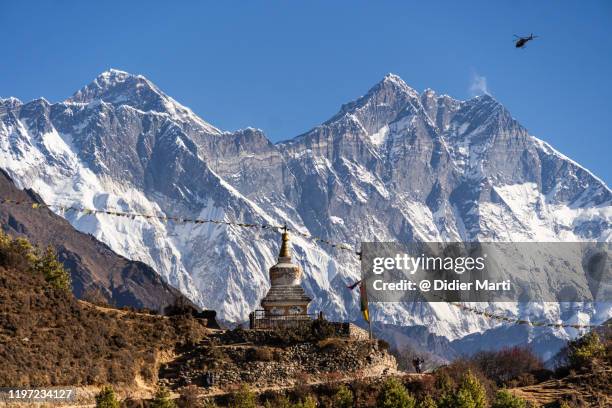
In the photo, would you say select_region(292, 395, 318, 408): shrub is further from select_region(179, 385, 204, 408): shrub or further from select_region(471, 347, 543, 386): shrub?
select_region(471, 347, 543, 386): shrub

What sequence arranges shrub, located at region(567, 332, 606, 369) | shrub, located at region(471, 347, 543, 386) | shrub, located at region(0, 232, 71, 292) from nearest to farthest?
1. shrub, located at region(0, 232, 71, 292)
2. shrub, located at region(567, 332, 606, 369)
3. shrub, located at region(471, 347, 543, 386)

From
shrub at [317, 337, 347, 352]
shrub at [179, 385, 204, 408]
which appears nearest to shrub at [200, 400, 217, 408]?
shrub at [179, 385, 204, 408]

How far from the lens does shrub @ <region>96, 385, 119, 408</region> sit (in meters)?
77.8

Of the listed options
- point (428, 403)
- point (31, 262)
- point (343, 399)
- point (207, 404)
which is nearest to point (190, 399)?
point (207, 404)

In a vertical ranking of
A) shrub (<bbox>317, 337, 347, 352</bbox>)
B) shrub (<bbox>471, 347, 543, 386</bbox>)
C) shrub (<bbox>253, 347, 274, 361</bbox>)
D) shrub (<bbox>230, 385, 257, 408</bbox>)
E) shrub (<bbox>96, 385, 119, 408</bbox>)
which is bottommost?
shrub (<bbox>96, 385, 119, 408</bbox>)

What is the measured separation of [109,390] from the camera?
79062mm

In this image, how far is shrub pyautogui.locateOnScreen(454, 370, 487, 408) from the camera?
85.2 meters

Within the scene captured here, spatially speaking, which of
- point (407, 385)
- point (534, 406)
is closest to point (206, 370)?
point (407, 385)

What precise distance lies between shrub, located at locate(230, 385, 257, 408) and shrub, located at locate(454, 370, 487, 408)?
47.1 feet

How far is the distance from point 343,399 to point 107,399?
18032mm

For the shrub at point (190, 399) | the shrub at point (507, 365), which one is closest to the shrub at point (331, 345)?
the shrub at point (190, 399)

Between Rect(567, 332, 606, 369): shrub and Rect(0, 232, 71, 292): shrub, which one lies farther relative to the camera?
Rect(567, 332, 606, 369): shrub

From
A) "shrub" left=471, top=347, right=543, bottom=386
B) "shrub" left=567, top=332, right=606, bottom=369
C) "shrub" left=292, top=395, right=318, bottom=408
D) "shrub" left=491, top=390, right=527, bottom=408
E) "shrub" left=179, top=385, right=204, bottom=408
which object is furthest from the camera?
"shrub" left=471, top=347, right=543, bottom=386

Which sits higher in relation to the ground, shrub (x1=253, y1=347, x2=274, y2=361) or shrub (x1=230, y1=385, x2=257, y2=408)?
shrub (x1=253, y1=347, x2=274, y2=361)
